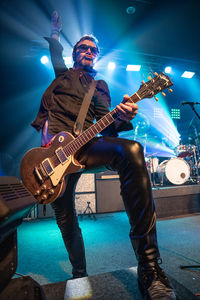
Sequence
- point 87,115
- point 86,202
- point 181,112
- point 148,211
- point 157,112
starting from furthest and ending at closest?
1. point 181,112
2. point 157,112
3. point 86,202
4. point 87,115
5. point 148,211

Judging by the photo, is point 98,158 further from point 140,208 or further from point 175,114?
point 175,114

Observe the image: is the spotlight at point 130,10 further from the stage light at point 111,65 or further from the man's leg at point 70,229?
the man's leg at point 70,229

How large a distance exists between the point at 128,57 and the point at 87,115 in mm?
5379

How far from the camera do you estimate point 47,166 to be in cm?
137

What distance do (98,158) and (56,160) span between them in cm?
35

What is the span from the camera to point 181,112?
374 inches

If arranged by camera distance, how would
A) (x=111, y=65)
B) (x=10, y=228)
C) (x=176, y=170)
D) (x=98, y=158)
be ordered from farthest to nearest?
(x=111, y=65) → (x=176, y=170) → (x=98, y=158) → (x=10, y=228)

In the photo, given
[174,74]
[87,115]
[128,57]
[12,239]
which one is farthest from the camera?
[174,74]

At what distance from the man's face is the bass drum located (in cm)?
430

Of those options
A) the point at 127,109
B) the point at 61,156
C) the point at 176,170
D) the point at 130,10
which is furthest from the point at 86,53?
the point at 176,170

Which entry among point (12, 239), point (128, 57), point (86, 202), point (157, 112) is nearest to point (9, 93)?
point (128, 57)

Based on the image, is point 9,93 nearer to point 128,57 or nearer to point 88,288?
point 128,57

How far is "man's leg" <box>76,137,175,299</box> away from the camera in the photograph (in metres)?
0.90

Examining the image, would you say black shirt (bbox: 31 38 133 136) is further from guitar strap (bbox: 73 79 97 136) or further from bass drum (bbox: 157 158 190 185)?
bass drum (bbox: 157 158 190 185)
